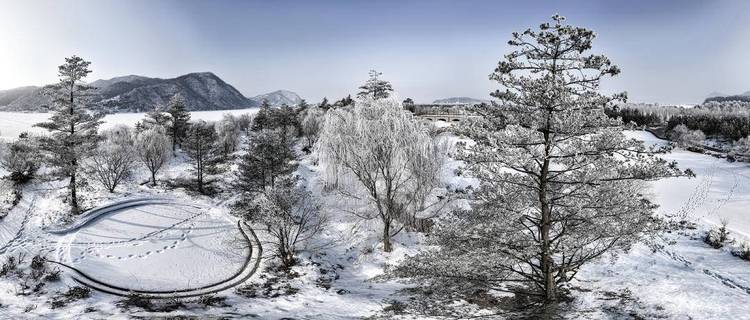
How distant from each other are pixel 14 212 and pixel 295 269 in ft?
65.8

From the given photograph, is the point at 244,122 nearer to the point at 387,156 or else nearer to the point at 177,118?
the point at 177,118

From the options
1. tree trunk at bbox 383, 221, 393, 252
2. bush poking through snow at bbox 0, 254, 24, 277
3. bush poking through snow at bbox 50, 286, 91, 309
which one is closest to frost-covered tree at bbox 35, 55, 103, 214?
bush poking through snow at bbox 0, 254, 24, 277

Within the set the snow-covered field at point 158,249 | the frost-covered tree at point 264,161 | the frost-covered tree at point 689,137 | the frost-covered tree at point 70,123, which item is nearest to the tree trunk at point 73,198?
the frost-covered tree at point 70,123

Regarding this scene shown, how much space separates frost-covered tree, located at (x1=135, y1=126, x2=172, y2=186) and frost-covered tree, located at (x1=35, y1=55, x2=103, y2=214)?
9225mm

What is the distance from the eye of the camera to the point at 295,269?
1952 cm

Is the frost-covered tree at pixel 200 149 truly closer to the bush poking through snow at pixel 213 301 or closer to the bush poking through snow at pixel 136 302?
the bush poking through snow at pixel 136 302

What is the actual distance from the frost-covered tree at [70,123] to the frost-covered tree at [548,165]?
85.7 ft

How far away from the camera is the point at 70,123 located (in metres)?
25.2

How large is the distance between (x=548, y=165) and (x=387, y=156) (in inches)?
483

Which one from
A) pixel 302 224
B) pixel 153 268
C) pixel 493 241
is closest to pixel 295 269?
pixel 302 224

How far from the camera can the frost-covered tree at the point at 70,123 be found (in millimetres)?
24672

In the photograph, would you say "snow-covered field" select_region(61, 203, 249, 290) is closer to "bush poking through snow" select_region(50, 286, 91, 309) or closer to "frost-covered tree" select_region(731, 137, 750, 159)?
"bush poking through snow" select_region(50, 286, 91, 309)

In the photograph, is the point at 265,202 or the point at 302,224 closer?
the point at 265,202

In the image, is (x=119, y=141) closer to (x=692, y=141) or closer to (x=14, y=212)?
(x=14, y=212)
